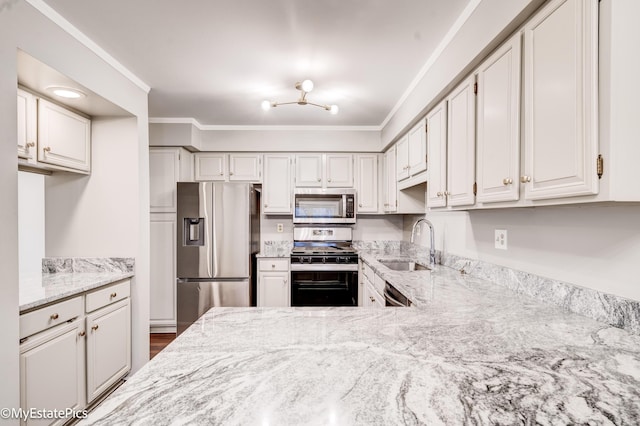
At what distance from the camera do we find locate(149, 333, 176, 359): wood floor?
2.95 meters

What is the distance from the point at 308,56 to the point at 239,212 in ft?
5.71

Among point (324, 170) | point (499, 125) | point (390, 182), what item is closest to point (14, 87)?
point (499, 125)

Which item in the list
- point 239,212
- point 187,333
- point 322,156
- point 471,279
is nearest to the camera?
point 187,333

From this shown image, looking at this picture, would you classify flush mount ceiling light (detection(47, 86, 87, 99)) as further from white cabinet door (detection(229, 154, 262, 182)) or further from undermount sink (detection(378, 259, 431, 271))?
undermount sink (detection(378, 259, 431, 271))

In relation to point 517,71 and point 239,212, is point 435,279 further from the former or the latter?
point 239,212

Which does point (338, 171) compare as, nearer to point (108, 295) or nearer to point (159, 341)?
point (108, 295)

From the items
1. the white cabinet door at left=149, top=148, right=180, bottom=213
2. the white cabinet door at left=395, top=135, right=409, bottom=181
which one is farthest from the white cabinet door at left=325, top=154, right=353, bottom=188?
the white cabinet door at left=149, top=148, right=180, bottom=213

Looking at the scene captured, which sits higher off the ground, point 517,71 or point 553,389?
point 517,71

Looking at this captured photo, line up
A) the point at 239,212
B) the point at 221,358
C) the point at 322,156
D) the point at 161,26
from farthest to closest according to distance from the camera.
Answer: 1. the point at 322,156
2. the point at 239,212
3. the point at 161,26
4. the point at 221,358

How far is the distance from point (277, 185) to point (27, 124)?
7.40ft

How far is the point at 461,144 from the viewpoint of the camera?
5.51 ft

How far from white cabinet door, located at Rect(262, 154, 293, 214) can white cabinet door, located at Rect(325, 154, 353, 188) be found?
47 cm

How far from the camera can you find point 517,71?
3.98 feet

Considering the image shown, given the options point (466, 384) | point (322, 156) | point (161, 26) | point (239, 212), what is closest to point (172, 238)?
point (239, 212)
